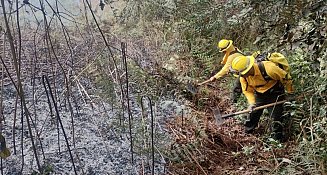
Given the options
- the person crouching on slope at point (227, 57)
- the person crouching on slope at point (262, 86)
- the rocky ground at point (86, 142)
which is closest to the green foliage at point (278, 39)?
the person crouching on slope at point (262, 86)

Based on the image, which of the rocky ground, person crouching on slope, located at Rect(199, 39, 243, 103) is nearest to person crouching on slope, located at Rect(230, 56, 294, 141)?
person crouching on slope, located at Rect(199, 39, 243, 103)

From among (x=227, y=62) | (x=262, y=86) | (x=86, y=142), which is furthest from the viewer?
(x=227, y=62)

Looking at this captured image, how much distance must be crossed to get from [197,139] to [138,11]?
17.2ft

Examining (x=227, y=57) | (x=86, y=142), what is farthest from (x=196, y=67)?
(x=86, y=142)

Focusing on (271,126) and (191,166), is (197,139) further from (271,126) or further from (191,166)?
(271,126)

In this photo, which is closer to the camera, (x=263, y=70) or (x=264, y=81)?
(x=263, y=70)

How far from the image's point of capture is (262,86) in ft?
16.4

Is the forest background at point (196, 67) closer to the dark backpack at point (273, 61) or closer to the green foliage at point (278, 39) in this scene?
the green foliage at point (278, 39)

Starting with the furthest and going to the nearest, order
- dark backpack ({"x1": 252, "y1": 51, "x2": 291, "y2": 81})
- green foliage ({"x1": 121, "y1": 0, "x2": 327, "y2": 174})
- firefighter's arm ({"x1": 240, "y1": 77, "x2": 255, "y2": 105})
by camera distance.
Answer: firefighter's arm ({"x1": 240, "y1": 77, "x2": 255, "y2": 105}), dark backpack ({"x1": 252, "y1": 51, "x2": 291, "y2": 81}), green foliage ({"x1": 121, "y1": 0, "x2": 327, "y2": 174})

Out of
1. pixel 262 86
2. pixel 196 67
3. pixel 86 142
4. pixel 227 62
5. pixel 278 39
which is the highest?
pixel 278 39

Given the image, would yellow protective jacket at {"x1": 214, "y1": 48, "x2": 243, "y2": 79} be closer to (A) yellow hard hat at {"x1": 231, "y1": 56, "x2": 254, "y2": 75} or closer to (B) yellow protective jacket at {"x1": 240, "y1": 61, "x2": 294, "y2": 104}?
(B) yellow protective jacket at {"x1": 240, "y1": 61, "x2": 294, "y2": 104}

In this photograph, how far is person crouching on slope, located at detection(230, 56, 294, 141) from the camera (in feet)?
15.7

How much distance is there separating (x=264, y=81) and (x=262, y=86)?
0.26 ft

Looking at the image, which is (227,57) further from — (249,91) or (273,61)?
(273,61)
